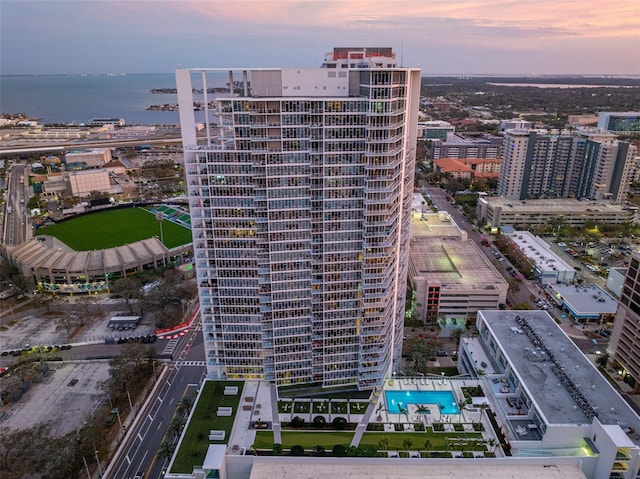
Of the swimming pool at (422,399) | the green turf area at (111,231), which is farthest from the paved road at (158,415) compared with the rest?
the green turf area at (111,231)

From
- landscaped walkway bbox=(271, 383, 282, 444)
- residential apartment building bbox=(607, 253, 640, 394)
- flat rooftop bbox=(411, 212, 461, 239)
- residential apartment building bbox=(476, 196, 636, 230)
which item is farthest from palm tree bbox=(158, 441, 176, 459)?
residential apartment building bbox=(476, 196, 636, 230)

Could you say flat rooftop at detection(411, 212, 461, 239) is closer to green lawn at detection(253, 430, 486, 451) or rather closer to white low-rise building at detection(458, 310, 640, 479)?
white low-rise building at detection(458, 310, 640, 479)

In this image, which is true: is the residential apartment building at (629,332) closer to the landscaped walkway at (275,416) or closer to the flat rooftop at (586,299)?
the flat rooftop at (586,299)

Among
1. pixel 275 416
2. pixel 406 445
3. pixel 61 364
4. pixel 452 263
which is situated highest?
pixel 452 263

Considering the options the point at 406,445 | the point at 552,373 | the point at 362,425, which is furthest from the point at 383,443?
the point at 552,373

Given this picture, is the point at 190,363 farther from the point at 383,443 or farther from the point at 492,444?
the point at 492,444

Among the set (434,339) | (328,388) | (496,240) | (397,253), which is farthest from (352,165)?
(496,240)
